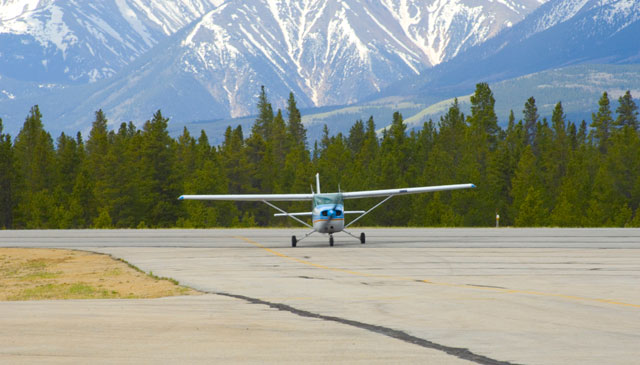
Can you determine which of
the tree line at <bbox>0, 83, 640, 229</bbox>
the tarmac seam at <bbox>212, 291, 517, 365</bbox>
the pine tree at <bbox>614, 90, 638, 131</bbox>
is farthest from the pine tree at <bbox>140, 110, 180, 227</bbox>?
the tarmac seam at <bbox>212, 291, 517, 365</bbox>

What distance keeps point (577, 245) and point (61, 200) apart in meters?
88.1

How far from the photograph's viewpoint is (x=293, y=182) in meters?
123

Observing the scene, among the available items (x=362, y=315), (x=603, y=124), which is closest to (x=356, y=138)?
(x=603, y=124)

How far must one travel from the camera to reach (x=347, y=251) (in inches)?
1348

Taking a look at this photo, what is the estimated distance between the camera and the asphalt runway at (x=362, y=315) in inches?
454

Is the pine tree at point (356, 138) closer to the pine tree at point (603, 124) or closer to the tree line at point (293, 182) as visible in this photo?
the tree line at point (293, 182)

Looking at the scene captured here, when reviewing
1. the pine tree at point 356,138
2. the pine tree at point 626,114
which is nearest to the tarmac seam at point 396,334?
the pine tree at point 626,114

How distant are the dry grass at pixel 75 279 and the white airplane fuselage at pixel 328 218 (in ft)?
29.7

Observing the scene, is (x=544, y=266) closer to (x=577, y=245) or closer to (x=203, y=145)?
(x=577, y=245)

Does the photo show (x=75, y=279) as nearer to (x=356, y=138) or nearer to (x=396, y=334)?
(x=396, y=334)

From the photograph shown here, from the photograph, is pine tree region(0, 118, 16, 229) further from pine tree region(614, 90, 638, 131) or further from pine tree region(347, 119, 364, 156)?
pine tree region(614, 90, 638, 131)

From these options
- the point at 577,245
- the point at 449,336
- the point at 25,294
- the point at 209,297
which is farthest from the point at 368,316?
the point at 577,245

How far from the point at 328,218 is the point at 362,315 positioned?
21255 mm

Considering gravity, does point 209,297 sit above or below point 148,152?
→ below
